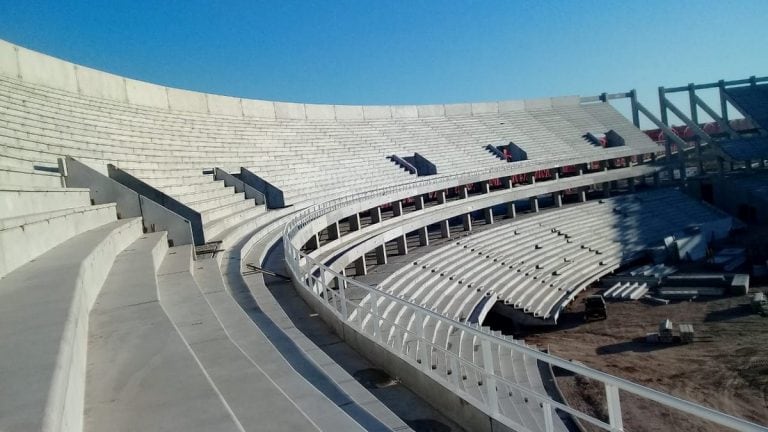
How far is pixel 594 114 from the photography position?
142 ft

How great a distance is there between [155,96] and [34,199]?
13208 mm

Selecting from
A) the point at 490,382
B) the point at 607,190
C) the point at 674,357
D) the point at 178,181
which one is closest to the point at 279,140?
the point at 178,181

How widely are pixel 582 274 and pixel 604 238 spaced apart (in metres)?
5.27

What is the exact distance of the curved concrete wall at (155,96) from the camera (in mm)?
13305

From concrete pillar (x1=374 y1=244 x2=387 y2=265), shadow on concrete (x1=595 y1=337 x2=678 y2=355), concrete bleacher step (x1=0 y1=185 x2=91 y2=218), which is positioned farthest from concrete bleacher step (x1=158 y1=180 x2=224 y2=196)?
shadow on concrete (x1=595 y1=337 x2=678 y2=355)

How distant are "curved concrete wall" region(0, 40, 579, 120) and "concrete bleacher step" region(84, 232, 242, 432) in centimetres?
1168

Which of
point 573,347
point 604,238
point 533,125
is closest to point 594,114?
point 533,125

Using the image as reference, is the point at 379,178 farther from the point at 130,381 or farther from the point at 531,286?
the point at 130,381

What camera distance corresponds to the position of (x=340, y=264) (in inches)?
559

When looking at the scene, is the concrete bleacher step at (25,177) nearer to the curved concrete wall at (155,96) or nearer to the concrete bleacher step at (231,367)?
the concrete bleacher step at (231,367)

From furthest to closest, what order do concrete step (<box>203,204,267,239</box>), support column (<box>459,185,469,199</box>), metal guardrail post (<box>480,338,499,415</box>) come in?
support column (<box>459,185,469,199</box>)
concrete step (<box>203,204,267,239</box>)
metal guardrail post (<box>480,338,499,415</box>)

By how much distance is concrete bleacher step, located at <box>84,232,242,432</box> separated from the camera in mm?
2611

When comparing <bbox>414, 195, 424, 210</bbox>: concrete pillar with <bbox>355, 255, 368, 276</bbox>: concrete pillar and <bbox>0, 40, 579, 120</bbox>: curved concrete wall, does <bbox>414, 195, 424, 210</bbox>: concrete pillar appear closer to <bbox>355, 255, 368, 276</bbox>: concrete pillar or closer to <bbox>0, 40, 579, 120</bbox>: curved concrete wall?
<bbox>355, 255, 368, 276</bbox>: concrete pillar

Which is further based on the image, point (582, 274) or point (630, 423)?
point (582, 274)
